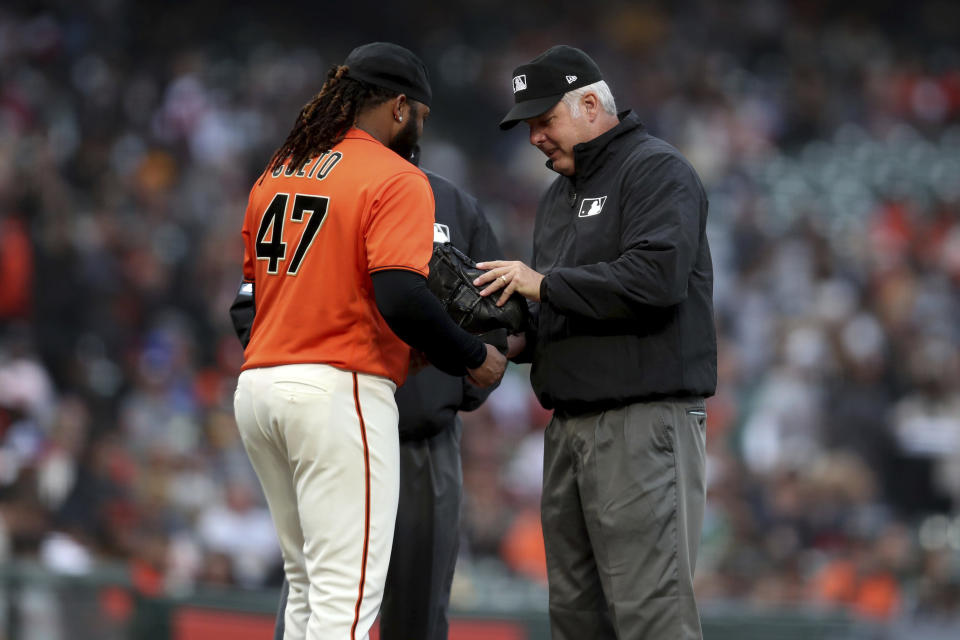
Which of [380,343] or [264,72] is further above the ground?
[264,72]

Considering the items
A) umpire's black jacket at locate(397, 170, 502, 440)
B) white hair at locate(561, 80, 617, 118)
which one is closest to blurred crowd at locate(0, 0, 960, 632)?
umpire's black jacket at locate(397, 170, 502, 440)

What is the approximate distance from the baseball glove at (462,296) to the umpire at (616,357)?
0.18 ft

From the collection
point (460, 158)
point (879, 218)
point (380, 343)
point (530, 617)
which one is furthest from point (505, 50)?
point (380, 343)

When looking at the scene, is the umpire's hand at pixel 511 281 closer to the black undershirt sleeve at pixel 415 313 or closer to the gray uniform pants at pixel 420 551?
the black undershirt sleeve at pixel 415 313

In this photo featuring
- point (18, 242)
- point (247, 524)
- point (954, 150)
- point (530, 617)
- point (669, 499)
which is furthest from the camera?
point (954, 150)

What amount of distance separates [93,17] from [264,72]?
1.65 meters

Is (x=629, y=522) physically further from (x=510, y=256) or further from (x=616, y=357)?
(x=510, y=256)

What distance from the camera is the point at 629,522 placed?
372 cm

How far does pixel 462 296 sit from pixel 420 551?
0.94 meters

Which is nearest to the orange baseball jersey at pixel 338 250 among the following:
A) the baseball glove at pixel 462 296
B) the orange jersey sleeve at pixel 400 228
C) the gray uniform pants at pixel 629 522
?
the orange jersey sleeve at pixel 400 228

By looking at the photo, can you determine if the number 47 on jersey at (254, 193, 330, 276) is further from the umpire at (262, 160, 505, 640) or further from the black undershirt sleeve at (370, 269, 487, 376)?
the umpire at (262, 160, 505, 640)

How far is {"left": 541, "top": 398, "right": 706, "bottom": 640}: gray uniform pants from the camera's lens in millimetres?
3693

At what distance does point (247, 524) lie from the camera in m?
8.22

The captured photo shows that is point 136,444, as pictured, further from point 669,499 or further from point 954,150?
point 954,150
